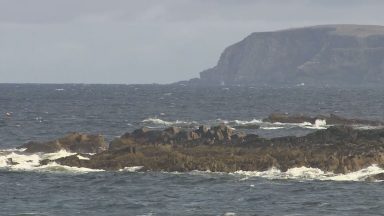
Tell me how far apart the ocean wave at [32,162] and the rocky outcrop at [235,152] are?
1038 mm

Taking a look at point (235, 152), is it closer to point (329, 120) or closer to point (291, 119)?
point (329, 120)

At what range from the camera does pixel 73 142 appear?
69.1 meters

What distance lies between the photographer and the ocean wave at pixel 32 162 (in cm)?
5850

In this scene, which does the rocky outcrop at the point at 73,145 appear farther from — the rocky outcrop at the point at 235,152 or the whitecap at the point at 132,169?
the whitecap at the point at 132,169

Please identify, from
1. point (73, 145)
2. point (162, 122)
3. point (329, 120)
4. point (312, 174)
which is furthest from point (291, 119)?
point (312, 174)

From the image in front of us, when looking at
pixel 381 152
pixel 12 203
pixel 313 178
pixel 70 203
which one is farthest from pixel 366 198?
pixel 12 203

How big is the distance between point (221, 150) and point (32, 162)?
1311cm

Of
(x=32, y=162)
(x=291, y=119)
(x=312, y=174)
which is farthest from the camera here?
(x=291, y=119)

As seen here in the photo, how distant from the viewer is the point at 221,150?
6019 cm

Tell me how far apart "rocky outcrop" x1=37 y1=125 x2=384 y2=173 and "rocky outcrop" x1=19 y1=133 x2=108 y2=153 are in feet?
6.74

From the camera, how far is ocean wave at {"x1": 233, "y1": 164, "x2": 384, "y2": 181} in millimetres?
51822

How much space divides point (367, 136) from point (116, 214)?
2683 centimetres

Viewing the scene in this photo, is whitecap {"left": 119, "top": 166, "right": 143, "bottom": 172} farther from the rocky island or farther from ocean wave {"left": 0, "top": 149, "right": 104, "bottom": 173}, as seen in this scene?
ocean wave {"left": 0, "top": 149, "right": 104, "bottom": 173}

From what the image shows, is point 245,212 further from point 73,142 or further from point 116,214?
point 73,142
